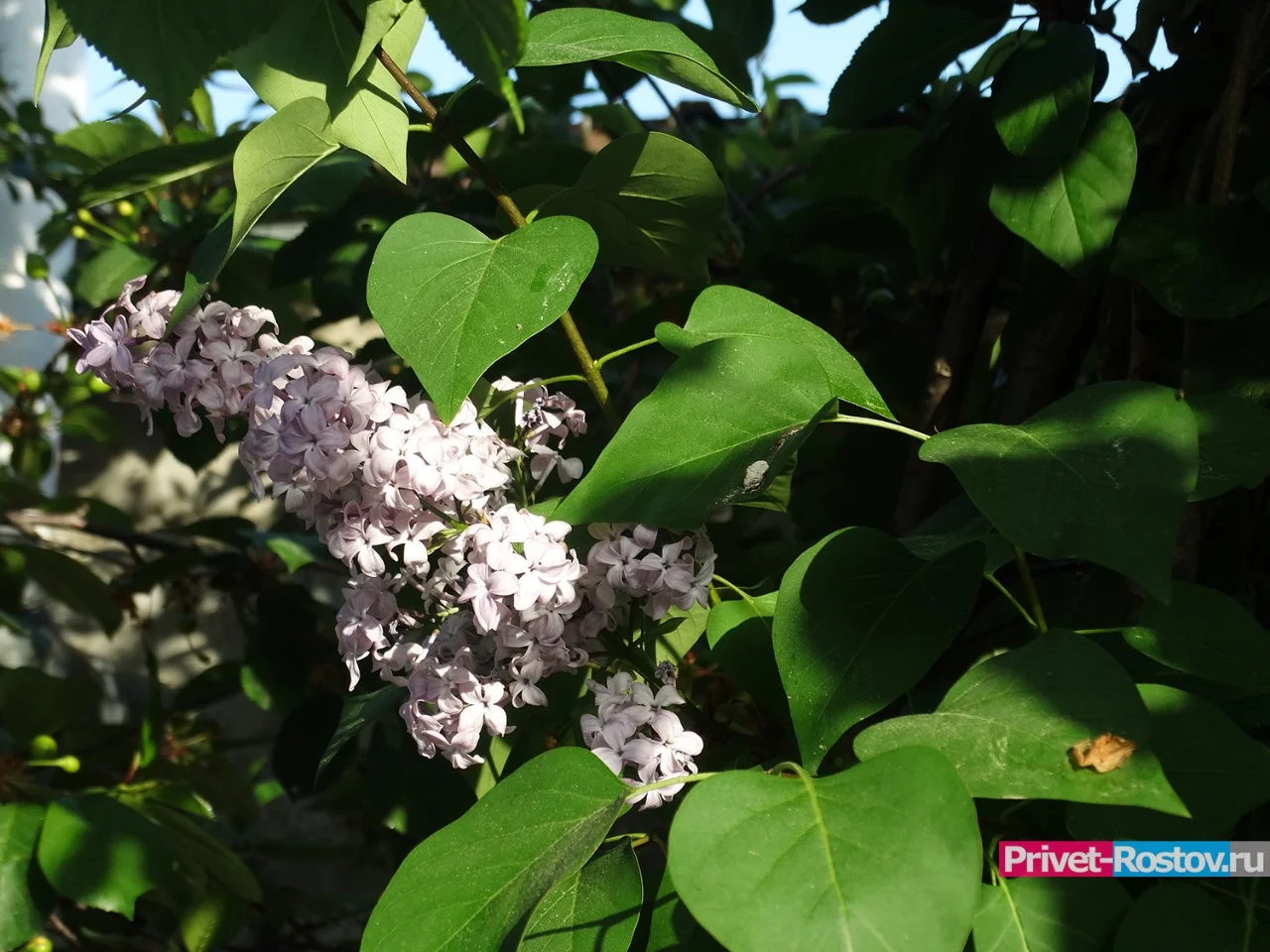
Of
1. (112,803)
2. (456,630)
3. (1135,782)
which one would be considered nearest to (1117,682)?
(1135,782)

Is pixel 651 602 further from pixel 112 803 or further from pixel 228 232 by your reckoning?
pixel 112 803

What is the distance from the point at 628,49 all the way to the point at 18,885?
79 cm

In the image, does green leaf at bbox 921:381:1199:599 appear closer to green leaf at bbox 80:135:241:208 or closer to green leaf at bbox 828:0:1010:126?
green leaf at bbox 828:0:1010:126

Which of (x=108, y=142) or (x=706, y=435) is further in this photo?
(x=108, y=142)

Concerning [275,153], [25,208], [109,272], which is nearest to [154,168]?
[275,153]

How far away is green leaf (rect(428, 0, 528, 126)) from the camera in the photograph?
0.38 metres

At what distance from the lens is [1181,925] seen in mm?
421

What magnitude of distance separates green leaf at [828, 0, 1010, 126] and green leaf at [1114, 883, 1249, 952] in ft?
1.80

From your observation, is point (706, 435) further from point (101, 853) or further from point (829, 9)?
point (101, 853)

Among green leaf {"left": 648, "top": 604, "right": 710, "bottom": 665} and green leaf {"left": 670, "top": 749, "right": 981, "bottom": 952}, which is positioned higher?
green leaf {"left": 670, "top": 749, "right": 981, "bottom": 952}

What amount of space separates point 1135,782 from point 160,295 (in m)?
0.49

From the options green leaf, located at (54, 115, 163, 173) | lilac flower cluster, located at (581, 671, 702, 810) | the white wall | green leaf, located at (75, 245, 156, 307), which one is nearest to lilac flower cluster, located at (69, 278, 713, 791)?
lilac flower cluster, located at (581, 671, 702, 810)

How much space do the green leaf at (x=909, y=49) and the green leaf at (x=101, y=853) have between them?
0.78 metres

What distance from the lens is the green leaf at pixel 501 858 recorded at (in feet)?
1.33
